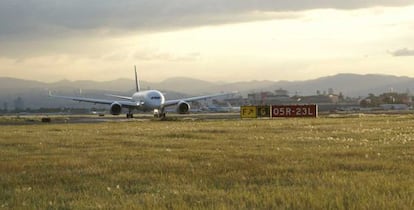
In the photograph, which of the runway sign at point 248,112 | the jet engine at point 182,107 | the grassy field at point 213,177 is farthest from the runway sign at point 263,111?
the grassy field at point 213,177

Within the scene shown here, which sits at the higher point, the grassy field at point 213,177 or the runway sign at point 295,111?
the grassy field at point 213,177

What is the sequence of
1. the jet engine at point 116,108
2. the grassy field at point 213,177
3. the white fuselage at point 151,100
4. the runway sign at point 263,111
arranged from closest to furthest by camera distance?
the grassy field at point 213,177
the runway sign at point 263,111
the white fuselage at point 151,100
the jet engine at point 116,108

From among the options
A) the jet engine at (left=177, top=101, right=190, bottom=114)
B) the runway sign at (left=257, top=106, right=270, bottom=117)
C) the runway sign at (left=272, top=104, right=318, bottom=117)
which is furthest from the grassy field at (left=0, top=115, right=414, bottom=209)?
the jet engine at (left=177, top=101, right=190, bottom=114)

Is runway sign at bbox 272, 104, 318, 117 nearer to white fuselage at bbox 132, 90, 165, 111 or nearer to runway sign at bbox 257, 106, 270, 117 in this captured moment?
runway sign at bbox 257, 106, 270, 117

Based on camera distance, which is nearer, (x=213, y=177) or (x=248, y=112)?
(x=213, y=177)

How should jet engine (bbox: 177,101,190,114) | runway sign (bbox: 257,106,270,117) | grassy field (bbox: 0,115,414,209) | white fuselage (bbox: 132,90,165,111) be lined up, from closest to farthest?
grassy field (bbox: 0,115,414,209) → runway sign (bbox: 257,106,270,117) → white fuselage (bbox: 132,90,165,111) → jet engine (bbox: 177,101,190,114)

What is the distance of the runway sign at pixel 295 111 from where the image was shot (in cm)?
7560

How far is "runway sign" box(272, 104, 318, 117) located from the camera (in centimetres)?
7560

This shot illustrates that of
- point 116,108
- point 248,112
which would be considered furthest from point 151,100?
point 248,112

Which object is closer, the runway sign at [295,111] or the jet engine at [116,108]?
the runway sign at [295,111]

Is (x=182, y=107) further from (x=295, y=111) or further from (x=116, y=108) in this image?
(x=295, y=111)

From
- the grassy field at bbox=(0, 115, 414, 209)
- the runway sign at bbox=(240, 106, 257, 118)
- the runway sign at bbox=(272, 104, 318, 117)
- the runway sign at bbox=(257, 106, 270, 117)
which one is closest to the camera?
the grassy field at bbox=(0, 115, 414, 209)

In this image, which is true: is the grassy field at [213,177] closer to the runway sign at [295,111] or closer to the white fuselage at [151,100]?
the runway sign at [295,111]

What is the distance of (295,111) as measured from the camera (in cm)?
7606
